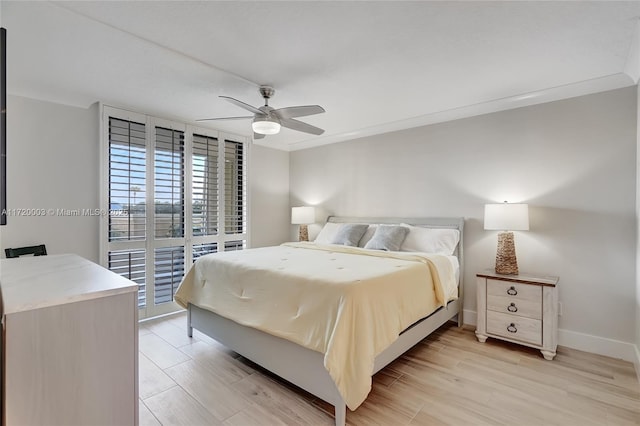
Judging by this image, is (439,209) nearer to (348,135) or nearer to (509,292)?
(509,292)

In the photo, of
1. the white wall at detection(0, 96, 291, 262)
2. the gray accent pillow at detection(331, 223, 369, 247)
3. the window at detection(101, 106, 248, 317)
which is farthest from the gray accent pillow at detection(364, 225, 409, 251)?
the white wall at detection(0, 96, 291, 262)

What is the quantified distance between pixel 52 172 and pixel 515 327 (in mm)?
4845

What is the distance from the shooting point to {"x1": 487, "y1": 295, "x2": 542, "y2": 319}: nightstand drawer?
2783 millimetres

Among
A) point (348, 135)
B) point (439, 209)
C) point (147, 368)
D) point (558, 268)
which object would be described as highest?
point (348, 135)

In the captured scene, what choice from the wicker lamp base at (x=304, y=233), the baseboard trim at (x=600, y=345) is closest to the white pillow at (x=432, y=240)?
the baseboard trim at (x=600, y=345)

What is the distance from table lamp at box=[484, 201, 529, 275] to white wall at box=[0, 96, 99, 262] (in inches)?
166

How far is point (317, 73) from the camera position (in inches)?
104

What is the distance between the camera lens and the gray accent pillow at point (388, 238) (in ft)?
11.6

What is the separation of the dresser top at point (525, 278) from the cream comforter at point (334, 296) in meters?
0.36

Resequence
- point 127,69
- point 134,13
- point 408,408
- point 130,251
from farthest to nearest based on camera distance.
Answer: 1. point 130,251
2. point 127,69
3. point 408,408
4. point 134,13

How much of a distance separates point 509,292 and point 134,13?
3684 mm

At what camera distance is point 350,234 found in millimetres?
3975

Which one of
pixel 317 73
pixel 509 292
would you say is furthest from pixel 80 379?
pixel 509 292

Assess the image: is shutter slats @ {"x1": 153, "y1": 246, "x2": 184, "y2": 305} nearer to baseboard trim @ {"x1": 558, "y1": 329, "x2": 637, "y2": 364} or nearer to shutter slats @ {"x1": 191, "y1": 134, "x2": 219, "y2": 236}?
shutter slats @ {"x1": 191, "y1": 134, "x2": 219, "y2": 236}
